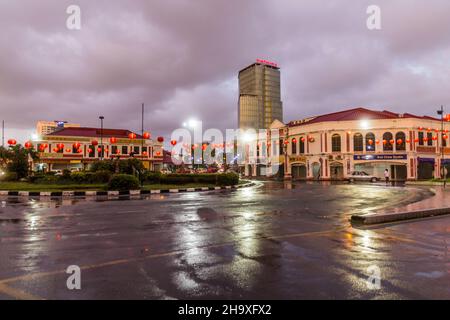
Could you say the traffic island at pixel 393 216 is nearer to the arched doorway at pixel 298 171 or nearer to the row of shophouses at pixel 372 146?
the row of shophouses at pixel 372 146

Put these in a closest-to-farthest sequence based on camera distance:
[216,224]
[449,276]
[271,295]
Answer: [271,295], [449,276], [216,224]

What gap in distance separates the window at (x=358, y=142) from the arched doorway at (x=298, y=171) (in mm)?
8314

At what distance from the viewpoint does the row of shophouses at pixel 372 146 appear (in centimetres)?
4269

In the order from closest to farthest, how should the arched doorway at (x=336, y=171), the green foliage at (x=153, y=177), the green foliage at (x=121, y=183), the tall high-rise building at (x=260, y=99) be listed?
the green foliage at (x=121, y=183)
the green foliage at (x=153, y=177)
the arched doorway at (x=336, y=171)
the tall high-rise building at (x=260, y=99)

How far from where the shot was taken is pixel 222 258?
17.6 feet

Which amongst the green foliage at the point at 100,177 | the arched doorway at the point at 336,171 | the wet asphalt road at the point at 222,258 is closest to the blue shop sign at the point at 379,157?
the arched doorway at the point at 336,171

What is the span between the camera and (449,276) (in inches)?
177

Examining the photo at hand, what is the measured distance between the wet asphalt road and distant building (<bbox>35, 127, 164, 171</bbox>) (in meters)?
45.2

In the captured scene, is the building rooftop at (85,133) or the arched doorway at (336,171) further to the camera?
the building rooftop at (85,133)

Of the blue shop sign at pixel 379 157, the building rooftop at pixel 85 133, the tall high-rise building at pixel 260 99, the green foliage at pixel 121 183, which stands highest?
the tall high-rise building at pixel 260 99

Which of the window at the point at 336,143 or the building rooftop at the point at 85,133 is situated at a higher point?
the building rooftop at the point at 85,133

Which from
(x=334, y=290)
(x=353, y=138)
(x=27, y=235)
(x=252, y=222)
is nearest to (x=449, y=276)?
(x=334, y=290)

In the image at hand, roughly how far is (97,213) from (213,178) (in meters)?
17.2

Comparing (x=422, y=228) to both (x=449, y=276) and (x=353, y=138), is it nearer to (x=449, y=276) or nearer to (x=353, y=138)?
(x=449, y=276)
